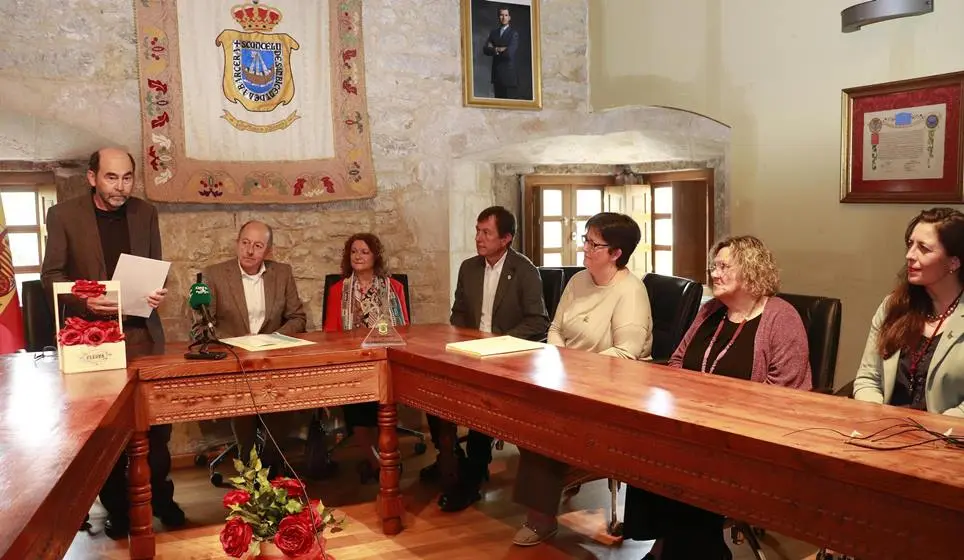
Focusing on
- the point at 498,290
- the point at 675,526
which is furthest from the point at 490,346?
the point at 498,290

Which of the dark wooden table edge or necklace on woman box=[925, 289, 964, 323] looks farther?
necklace on woman box=[925, 289, 964, 323]

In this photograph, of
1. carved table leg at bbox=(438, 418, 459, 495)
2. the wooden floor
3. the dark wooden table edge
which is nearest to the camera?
the dark wooden table edge

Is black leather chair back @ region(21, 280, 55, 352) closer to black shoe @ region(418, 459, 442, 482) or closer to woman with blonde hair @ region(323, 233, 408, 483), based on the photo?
woman with blonde hair @ region(323, 233, 408, 483)

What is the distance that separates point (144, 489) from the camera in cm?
321

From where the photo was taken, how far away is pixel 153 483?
370 centimetres

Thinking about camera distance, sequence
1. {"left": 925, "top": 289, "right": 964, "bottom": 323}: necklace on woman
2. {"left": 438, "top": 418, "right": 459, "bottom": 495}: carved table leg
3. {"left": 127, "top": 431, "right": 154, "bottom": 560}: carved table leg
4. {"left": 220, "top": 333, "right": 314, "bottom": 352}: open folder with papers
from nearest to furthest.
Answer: {"left": 925, "top": 289, "right": 964, "bottom": 323}: necklace on woman < {"left": 127, "top": 431, "right": 154, "bottom": 560}: carved table leg < {"left": 220, "top": 333, "right": 314, "bottom": 352}: open folder with papers < {"left": 438, "top": 418, "right": 459, "bottom": 495}: carved table leg

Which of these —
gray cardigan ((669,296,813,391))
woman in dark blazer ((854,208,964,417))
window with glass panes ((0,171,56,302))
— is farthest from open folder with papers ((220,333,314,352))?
woman in dark blazer ((854,208,964,417))

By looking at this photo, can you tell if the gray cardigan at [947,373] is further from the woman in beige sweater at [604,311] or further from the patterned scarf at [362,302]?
the patterned scarf at [362,302]

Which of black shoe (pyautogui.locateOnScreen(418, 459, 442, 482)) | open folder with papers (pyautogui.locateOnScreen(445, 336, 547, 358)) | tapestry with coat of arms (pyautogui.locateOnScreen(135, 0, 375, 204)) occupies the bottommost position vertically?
black shoe (pyautogui.locateOnScreen(418, 459, 442, 482))

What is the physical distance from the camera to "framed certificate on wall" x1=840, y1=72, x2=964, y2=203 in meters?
3.50

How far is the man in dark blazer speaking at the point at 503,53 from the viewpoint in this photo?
5363 mm

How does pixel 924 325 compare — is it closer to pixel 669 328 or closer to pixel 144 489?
pixel 669 328

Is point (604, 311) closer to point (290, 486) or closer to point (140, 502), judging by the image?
point (290, 486)

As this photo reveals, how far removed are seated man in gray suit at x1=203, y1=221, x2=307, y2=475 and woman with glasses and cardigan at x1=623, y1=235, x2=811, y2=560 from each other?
194cm
